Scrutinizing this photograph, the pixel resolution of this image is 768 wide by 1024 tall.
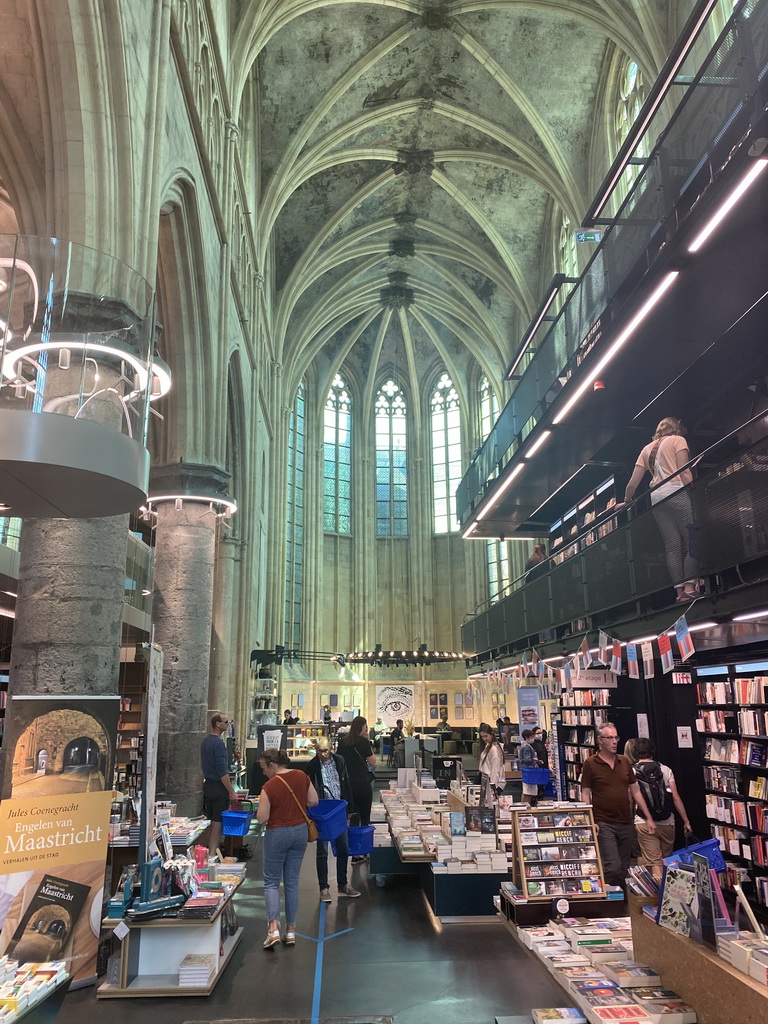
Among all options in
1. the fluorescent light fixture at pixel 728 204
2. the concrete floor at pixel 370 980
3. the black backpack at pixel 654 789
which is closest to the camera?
the concrete floor at pixel 370 980

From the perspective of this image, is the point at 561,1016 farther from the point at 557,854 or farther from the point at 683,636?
the point at 683,636

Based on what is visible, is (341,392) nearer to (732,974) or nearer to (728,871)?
(728,871)

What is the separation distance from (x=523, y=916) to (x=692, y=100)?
7.07 m

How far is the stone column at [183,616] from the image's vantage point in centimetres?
1034

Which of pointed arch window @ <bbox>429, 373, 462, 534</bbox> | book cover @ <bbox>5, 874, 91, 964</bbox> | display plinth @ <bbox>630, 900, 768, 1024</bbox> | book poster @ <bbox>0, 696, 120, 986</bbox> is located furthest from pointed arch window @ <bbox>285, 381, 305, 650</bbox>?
display plinth @ <bbox>630, 900, 768, 1024</bbox>

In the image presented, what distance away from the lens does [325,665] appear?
31.8 meters

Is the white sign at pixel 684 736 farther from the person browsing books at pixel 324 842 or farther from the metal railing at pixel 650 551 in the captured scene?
the person browsing books at pixel 324 842

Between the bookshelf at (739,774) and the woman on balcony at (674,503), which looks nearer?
the woman on balcony at (674,503)

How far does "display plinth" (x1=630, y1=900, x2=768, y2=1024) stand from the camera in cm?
299

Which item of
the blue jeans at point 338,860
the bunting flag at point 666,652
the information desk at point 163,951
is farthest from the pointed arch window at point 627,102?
the information desk at point 163,951

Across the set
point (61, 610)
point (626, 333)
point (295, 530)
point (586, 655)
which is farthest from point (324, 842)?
point (295, 530)

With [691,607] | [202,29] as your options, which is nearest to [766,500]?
[691,607]

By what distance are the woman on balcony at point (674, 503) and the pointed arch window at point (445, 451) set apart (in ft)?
85.5

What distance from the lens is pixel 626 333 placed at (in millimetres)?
A: 8094
